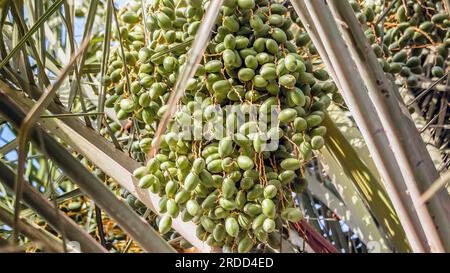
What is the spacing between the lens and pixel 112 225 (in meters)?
2.09

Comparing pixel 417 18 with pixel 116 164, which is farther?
pixel 417 18

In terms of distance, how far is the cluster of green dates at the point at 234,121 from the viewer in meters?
1.06

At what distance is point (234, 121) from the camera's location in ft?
3.50

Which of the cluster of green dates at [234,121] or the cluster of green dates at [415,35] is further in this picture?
the cluster of green dates at [415,35]

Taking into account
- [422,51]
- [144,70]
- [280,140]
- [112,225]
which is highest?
[144,70]

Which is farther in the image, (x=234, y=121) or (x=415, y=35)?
(x=415, y=35)

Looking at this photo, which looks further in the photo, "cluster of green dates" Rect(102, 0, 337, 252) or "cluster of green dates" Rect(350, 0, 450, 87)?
"cluster of green dates" Rect(350, 0, 450, 87)

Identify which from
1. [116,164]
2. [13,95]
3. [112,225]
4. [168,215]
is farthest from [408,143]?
[112,225]

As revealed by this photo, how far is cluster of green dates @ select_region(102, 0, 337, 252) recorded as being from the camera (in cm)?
106

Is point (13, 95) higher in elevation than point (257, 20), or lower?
lower
